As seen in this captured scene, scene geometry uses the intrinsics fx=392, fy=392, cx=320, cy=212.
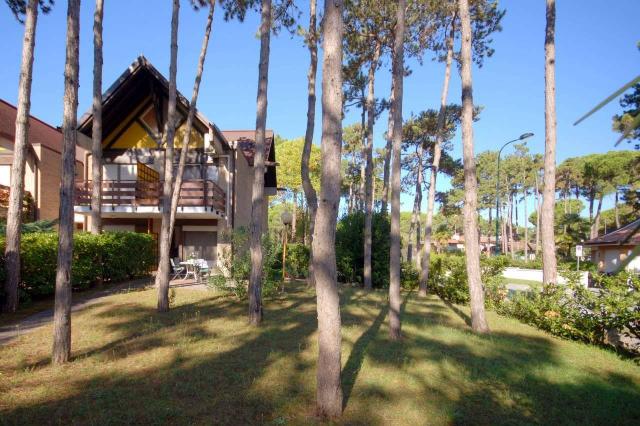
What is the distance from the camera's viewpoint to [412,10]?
16016 mm

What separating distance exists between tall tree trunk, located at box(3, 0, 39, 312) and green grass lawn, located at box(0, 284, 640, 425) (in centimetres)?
155

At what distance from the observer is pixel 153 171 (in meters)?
18.1

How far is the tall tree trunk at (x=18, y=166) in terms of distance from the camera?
8773 millimetres

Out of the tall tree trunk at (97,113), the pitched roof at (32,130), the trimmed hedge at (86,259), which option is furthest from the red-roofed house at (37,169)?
the tall tree trunk at (97,113)

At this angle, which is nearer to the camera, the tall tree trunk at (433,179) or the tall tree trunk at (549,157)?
the tall tree trunk at (549,157)

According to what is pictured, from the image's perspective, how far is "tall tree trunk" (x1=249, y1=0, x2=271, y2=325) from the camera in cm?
897

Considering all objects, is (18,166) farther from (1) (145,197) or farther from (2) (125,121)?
(2) (125,121)

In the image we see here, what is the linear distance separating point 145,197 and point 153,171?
87.2 inches

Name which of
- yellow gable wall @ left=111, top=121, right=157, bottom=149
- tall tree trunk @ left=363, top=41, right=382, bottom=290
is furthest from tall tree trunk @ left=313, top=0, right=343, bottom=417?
yellow gable wall @ left=111, top=121, right=157, bottom=149

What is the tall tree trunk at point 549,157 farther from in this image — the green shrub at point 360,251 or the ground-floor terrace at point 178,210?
the ground-floor terrace at point 178,210

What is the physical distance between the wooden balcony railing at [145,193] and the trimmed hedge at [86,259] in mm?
1715

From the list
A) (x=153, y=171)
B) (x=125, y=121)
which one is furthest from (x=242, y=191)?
(x=125, y=121)

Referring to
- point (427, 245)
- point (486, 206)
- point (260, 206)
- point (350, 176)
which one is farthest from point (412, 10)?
point (486, 206)

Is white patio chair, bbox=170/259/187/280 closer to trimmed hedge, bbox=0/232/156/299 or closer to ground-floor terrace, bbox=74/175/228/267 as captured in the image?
ground-floor terrace, bbox=74/175/228/267
